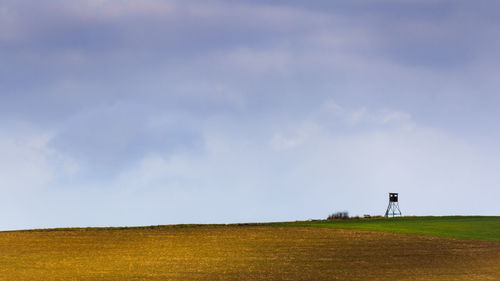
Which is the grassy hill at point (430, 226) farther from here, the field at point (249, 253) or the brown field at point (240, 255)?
the brown field at point (240, 255)

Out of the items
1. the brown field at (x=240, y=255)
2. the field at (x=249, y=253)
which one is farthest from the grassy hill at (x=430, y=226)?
the brown field at (x=240, y=255)

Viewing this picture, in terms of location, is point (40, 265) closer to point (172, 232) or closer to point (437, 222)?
point (172, 232)

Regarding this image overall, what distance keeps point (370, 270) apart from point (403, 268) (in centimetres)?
177

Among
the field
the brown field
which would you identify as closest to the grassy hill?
the field

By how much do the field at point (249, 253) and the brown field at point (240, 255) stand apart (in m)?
0.04

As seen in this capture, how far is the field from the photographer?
27.3m

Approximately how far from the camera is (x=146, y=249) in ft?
112

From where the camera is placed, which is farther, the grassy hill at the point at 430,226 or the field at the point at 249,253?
the grassy hill at the point at 430,226

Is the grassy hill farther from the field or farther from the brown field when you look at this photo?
the brown field

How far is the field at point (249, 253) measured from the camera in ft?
89.7

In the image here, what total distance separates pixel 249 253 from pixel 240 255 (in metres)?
0.71

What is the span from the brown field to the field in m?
0.04

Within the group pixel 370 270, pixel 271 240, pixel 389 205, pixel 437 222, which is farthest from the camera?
pixel 389 205

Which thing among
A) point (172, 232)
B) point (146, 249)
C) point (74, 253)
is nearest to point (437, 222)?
point (172, 232)
